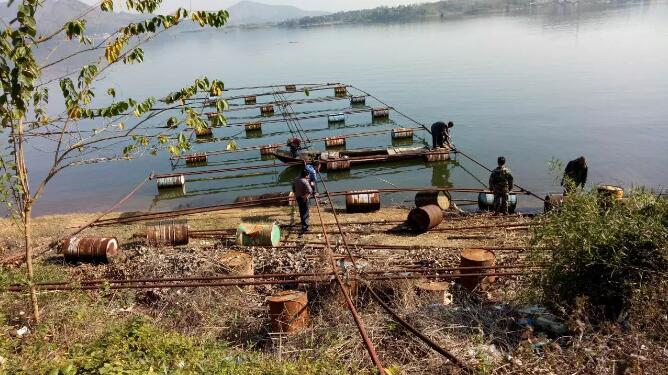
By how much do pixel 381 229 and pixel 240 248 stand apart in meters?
4.06

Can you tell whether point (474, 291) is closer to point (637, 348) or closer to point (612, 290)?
point (612, 290)

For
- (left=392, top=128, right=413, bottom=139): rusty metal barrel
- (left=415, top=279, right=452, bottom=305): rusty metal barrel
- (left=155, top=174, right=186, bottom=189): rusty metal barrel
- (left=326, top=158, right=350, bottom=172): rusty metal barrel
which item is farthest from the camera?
(left=392, top=128, right=413, bottom=139): rusty metal barrel

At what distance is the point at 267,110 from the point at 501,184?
26542 millimetres

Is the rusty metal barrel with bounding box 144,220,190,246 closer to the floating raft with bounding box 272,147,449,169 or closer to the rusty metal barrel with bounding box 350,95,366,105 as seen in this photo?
the floating raft with bounding box 272,147,449,169

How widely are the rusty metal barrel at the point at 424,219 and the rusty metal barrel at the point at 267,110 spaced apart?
26.3 m

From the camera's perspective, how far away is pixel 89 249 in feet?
34.8

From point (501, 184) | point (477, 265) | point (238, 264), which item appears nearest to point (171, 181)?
point (238, 264)

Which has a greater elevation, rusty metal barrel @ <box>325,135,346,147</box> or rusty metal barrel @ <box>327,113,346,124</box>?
rusty metal barrel @ <box>327,113,346,124</box>

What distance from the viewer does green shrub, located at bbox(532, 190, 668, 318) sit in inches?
226

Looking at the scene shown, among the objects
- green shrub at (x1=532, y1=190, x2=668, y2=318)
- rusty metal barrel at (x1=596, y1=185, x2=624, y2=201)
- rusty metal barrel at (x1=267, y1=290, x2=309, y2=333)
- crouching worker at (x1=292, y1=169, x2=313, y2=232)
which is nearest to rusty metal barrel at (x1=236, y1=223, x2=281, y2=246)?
crouching worker at (x1=292, y1=169, x2=313, y2=232)

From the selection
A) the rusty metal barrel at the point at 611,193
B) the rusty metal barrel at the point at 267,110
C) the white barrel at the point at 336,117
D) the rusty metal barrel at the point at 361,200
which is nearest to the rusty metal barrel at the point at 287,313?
the rusty metal barrel at the point at 611,193

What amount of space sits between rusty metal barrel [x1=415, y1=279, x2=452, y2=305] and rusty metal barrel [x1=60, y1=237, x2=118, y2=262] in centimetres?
701

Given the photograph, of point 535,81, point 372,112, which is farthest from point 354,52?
point 372,112

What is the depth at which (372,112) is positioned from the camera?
34.2 meters
